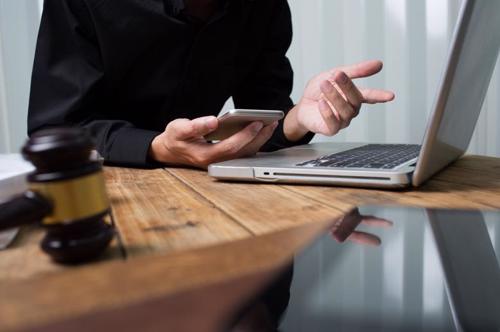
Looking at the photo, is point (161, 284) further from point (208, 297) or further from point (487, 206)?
point (487, 206)

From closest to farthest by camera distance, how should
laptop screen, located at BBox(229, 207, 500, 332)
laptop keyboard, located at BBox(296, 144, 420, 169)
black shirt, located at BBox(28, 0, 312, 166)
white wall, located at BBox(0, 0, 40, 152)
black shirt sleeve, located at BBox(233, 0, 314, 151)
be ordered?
laptop screen, located at BBox(229, 207, 500, 332), laptop keyboard, located at BBox(296, 144, 420, 169), black shirt, located at BBox(28, 0, 312, 166), black shirt sleeve, located at BBox(233, 0, 314, 151), white wall, located at BBox(0, 0, 40, 152)

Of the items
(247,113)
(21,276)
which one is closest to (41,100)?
(247,113)

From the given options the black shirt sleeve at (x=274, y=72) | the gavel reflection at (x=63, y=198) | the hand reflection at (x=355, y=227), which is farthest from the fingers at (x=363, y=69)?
the gavel reflection at (x=63, y=198)

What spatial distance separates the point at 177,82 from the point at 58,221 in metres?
0.87

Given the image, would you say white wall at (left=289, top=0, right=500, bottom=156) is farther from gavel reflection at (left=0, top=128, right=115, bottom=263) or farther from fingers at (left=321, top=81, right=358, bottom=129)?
gavel reflection at (left=0, top=128, right=115, bottom=263)

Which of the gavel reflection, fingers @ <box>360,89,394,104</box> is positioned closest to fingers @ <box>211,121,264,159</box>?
fingers @ <box>360,89,394,104</box>

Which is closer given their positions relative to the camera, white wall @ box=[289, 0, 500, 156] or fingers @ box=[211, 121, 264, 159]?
fingers @ box=[211, 121, 264, 159]

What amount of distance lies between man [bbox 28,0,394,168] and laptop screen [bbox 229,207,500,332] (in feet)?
1.21

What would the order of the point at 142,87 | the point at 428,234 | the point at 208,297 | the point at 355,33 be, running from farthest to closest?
the point at 355,33 → the point at 142,87 → the point at 428,234 → the point at 208,297

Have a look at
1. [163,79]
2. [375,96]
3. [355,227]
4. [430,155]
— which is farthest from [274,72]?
[355,227]

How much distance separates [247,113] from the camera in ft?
2.53

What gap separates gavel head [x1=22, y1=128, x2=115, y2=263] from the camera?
358mm

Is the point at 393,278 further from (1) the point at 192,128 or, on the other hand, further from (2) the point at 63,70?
(2) the point at 63,70

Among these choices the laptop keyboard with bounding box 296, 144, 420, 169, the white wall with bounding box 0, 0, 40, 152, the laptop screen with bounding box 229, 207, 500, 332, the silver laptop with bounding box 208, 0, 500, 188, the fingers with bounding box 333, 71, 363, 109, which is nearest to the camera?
the laptop screen with bounding box 229, 207, 500, 332
